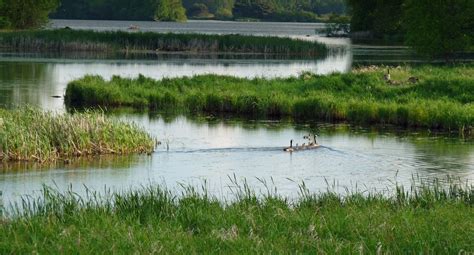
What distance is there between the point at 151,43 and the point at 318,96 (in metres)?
43.2

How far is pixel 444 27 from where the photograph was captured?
54.4 meters

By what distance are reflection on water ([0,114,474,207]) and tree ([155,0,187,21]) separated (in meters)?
138

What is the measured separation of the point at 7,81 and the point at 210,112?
14.5m

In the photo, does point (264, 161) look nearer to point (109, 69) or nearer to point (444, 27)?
point (444, 27)

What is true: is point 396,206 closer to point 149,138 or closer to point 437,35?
point 149,138

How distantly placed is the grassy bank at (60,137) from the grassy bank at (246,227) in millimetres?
8931

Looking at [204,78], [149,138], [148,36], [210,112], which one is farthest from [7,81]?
[148,36]

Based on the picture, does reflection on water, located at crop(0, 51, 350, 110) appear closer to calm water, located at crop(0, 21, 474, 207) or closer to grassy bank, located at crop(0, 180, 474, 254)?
calm water, located at crop(0, 21, 474, 207)

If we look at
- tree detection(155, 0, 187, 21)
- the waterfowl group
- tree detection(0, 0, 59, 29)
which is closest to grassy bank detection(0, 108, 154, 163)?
the waterfowl group

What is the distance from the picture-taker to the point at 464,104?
114 feet

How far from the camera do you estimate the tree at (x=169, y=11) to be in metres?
170

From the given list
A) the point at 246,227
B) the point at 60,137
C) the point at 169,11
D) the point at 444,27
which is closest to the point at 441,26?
the point at 444,27

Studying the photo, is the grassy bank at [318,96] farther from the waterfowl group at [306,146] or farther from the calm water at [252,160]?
the waterfowl group at [306,146]

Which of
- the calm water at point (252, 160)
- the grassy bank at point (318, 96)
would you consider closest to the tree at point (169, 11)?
the calm water at point (252, 160)
